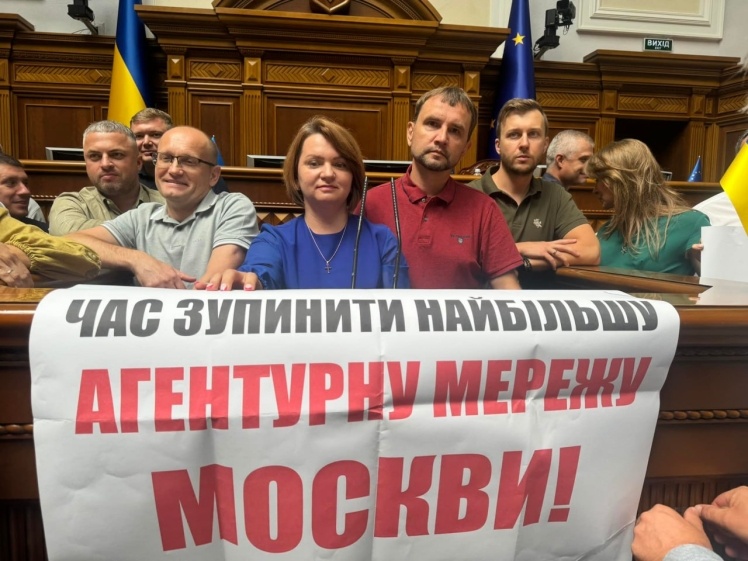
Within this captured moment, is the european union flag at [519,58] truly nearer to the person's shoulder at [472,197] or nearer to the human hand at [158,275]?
the person's shoulder at [472,197]

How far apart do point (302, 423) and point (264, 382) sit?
0.07 metres

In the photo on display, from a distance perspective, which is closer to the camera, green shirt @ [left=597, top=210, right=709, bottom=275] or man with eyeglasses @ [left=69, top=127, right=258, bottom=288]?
man with eyeglasses @ [left=69, top=127, right=258, bottom=288]

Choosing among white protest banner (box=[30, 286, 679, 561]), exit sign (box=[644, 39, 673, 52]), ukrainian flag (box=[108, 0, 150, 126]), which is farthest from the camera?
exit sign (box=[644, 39, 673, 52])

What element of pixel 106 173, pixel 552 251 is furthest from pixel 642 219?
pixel 106 173

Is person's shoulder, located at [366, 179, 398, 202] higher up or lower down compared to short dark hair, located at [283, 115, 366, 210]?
lower down

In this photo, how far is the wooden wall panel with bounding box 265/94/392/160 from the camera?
4.53 m

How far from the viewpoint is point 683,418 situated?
2.68ft

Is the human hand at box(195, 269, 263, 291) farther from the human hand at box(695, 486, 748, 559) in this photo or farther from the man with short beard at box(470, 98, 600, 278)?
the man with short beard at box(470, 98, 600, 278)

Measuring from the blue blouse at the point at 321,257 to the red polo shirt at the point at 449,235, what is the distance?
0.62 feet

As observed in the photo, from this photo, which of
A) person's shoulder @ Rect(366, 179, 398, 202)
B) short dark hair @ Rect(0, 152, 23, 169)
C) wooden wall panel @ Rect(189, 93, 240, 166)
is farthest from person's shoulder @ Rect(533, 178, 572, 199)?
wooden wall panel @ Rect(189, 93, 240, 166)

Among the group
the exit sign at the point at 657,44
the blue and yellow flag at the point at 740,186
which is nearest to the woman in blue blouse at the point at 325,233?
the blue and yellow flag at the point at 740,186

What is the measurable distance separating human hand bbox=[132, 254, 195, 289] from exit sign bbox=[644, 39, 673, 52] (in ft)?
17.8

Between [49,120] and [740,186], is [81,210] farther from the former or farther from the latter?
[49,120]

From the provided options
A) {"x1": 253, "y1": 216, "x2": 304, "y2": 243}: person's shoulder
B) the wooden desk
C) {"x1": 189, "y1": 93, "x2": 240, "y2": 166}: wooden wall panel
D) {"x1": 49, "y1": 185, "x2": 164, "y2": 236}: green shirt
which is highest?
{"x1": 189, "y1": 93, "x2": 240, "y2": 166}: wooden wall panel
